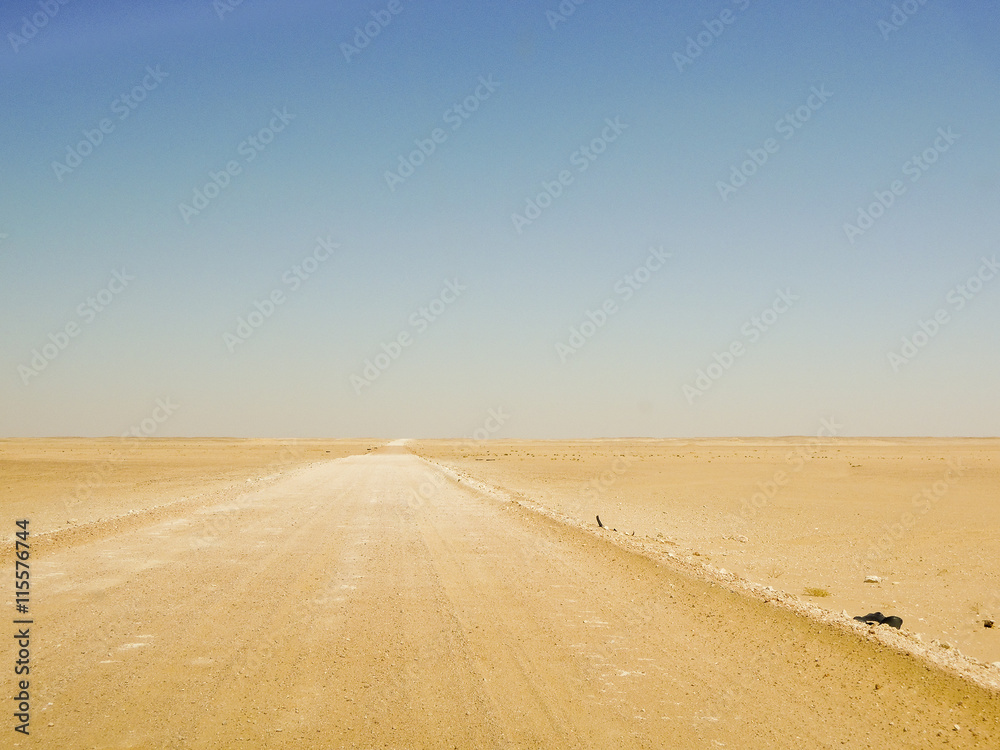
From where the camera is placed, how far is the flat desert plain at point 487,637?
17.7 ft

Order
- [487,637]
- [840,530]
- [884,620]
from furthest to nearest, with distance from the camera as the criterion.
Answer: [840,530], [884,620], [487,637]

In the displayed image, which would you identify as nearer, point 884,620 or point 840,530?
point 884,620

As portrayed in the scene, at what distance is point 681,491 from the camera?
33.9 metres

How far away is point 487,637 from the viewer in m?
7.63

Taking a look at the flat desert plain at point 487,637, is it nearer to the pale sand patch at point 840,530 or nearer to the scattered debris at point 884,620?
the pale sand patch at point 840,530

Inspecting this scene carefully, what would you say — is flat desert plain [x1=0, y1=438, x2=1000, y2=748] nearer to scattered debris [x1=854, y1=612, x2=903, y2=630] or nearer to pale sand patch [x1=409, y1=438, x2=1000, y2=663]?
pale sand patch [x1=409, y1=438, x2=1000, y2=663]

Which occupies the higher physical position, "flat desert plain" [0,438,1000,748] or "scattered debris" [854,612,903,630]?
"flat desert plain" [0,438,1000,748]

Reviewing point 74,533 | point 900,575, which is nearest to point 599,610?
point 900,575

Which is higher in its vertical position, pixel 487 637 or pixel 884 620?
pixel 487 637

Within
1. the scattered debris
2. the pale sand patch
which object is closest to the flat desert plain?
the pale sand patch

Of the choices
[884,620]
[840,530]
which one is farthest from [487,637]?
[840,530]

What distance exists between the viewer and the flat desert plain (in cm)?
540

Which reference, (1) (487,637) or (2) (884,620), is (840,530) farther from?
(1) (487,637)

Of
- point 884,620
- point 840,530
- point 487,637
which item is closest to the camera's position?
point 487,637
